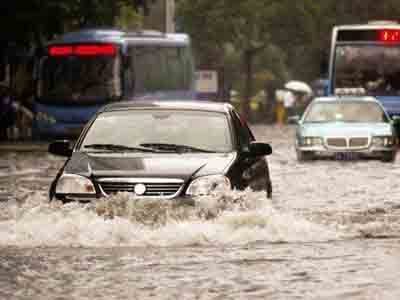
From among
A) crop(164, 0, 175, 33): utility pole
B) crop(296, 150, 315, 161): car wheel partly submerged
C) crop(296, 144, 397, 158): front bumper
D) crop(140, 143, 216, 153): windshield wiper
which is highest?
crop(140, 143, 216, 153): windshield wiper

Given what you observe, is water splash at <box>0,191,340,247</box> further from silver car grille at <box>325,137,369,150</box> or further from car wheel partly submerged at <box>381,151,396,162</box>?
car wheel partly submerged at <box>381,151,396,162</box>

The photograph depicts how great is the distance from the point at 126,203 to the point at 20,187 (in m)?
10.0

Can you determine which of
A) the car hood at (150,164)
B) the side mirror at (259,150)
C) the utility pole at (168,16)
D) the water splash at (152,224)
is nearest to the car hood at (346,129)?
the side mirror at (259,150)

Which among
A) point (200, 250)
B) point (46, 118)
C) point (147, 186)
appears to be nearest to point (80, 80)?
point (46, 118)

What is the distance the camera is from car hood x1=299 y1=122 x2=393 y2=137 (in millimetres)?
31891

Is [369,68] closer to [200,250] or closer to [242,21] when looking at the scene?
[242,21]

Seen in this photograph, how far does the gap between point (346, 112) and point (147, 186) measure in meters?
19.5

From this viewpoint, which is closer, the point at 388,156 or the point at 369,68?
the point at 388,156

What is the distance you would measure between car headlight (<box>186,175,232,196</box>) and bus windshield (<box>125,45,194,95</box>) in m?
28.3

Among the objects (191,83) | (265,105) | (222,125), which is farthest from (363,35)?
(265,105)

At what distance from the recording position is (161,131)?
51.6 feet

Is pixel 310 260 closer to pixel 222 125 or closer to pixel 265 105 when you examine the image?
pixel 222 125

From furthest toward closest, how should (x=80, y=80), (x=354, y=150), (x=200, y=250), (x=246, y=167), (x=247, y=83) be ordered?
1. (x=247, y=83)
2. (x=80, y=80)
3. (x=354, y=150)
4. (x=246, y=167)
5. (x=200, y=250)

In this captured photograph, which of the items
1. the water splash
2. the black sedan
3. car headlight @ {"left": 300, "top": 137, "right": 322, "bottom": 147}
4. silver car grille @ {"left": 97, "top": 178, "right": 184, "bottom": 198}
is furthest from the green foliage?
silver car grille @ {"left": 97, "top": 178, "right": 184, "bottom": 198}
